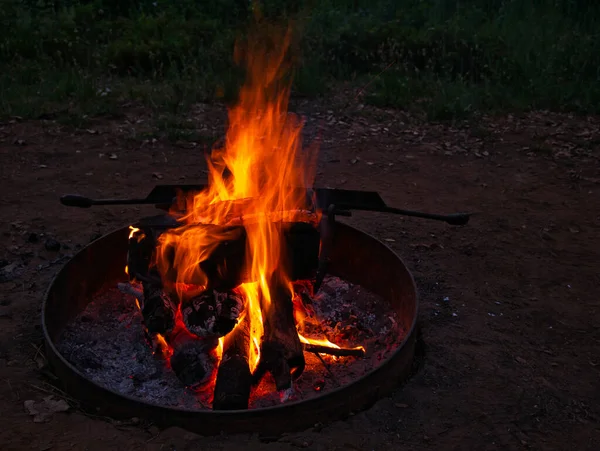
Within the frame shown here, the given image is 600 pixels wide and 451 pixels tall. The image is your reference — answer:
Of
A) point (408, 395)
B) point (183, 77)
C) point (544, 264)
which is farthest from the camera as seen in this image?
point (183, 77)

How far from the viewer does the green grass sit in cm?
789

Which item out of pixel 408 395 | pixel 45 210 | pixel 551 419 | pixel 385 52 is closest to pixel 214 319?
pixel 408 395

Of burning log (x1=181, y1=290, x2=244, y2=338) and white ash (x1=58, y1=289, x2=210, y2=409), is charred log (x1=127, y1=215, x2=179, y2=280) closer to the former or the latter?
burning log (x1=181, y1=290, x2=244, y2=338)

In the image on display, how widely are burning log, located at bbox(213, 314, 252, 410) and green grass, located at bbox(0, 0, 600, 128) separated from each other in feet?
13.3

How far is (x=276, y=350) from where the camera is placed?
10.7 ft

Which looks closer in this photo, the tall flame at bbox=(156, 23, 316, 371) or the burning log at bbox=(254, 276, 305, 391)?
the burning log at bbox=(254, 276, 305, 391)

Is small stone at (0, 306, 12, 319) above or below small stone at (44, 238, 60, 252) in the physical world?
below

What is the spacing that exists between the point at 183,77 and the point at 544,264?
549 cm

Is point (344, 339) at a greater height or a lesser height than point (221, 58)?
lesser

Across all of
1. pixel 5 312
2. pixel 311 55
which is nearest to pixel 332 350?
pixel 5 312

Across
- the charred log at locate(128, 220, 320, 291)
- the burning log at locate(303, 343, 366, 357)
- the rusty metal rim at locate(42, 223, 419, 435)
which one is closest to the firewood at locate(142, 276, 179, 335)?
the charred log at locate(128, 220, 320, 291)

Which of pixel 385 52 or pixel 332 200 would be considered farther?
pixel 385 52

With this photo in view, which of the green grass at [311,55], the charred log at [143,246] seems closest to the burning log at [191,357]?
the charred log at [143,246]

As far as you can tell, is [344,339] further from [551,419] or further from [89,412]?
[89,412]
